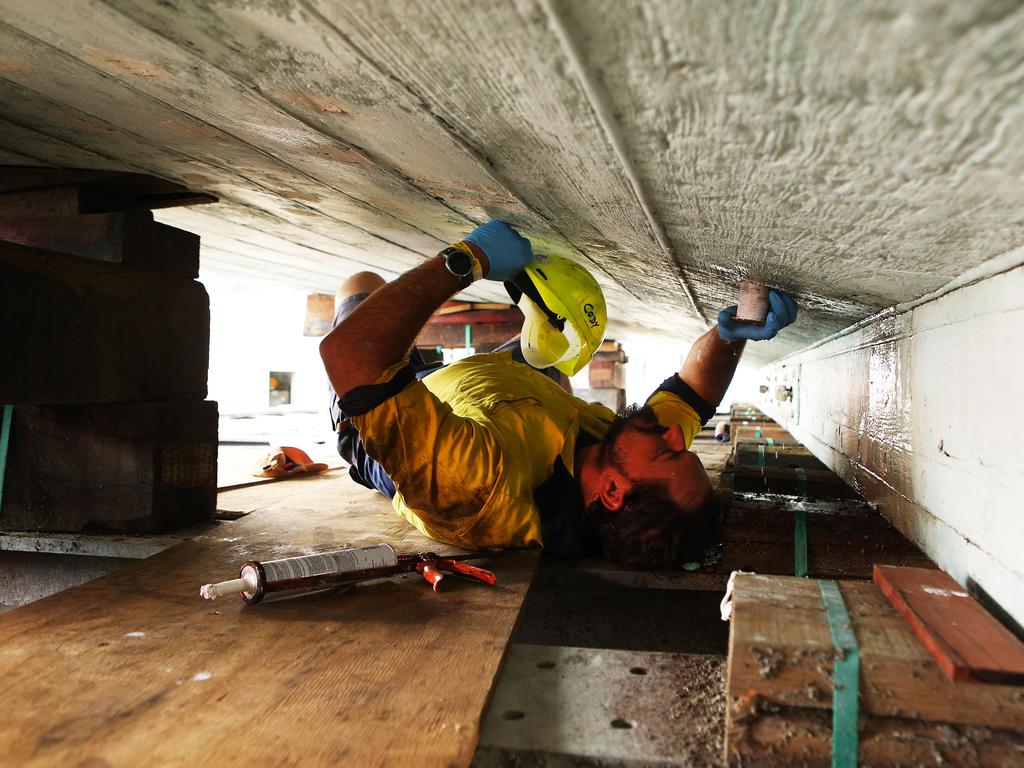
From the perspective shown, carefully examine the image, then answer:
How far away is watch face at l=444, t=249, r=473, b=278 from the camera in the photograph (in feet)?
7.11

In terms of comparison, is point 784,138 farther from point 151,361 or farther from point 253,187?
point 151,361

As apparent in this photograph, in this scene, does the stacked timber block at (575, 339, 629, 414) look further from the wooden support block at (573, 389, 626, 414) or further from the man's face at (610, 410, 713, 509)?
the man's face at (610, 410, 713, 509)

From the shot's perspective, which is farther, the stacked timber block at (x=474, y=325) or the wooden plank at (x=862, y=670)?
the stacked timber block at (x=474, y=325)

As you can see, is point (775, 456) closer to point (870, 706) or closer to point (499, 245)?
point (499, 245)

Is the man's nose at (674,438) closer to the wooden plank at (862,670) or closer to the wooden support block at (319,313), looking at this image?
the wooden plank at (862,670)

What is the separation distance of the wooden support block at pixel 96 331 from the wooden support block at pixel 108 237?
0.06 meters

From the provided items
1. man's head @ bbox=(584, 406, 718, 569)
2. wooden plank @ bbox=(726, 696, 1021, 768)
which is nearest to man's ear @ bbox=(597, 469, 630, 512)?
man's head @ bbox=(584, 406, 718, 569)

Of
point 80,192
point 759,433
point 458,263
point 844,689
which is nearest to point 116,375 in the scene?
point 80,192

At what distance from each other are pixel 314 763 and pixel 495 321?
4927 millimetres

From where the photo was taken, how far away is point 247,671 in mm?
1395

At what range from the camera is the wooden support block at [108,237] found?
2.31 meters

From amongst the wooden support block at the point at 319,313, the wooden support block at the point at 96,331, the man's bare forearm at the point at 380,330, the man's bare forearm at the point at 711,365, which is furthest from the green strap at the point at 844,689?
the wooden support block at the point at 319,313

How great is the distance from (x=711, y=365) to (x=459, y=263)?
141 cm

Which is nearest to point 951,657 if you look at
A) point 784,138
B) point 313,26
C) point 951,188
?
point 951,188
